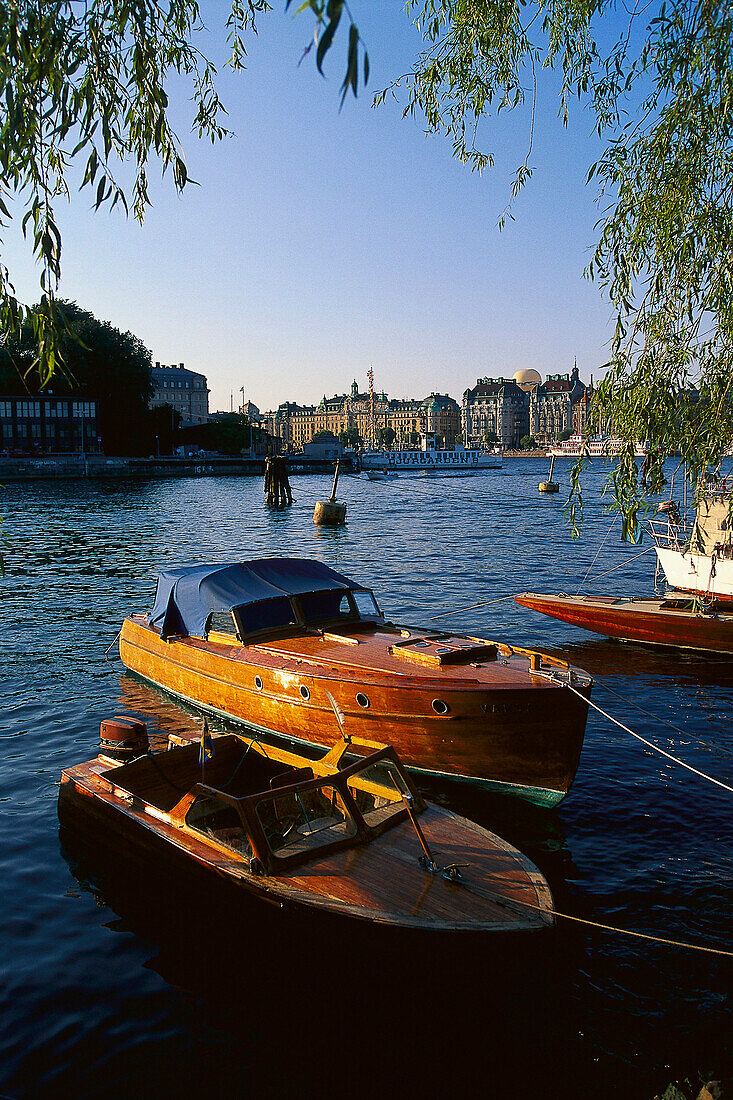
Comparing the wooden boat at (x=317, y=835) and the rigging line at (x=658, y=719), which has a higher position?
the wooden boat at (x=317, y=835)

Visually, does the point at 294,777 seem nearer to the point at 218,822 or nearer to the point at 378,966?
the point at 218,822

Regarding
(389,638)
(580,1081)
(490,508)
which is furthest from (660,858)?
(490,508)

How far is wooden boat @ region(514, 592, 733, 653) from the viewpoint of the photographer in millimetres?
20516

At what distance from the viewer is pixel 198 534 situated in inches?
2052

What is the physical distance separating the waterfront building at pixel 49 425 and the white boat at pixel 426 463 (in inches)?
2032

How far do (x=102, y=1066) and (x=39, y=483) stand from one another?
99.9 metres

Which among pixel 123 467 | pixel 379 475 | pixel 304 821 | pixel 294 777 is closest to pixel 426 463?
pixel 379 475

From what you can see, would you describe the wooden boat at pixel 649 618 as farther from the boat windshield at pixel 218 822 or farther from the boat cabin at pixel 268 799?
the boat windshield at pixel 218 822

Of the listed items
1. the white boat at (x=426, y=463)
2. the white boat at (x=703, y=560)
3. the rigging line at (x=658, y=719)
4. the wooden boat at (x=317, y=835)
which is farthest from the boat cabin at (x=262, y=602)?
the white boat at (x=426, y=463)

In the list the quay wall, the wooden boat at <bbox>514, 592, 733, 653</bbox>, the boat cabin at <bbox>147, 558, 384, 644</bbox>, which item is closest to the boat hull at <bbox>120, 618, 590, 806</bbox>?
the boat cabin at <bbox>147, 558, 384, 644</bbox>

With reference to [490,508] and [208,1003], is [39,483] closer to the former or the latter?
[490,508]

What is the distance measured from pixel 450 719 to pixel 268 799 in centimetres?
384

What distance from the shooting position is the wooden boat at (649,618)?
2052cm

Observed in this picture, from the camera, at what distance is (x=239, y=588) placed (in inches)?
578
